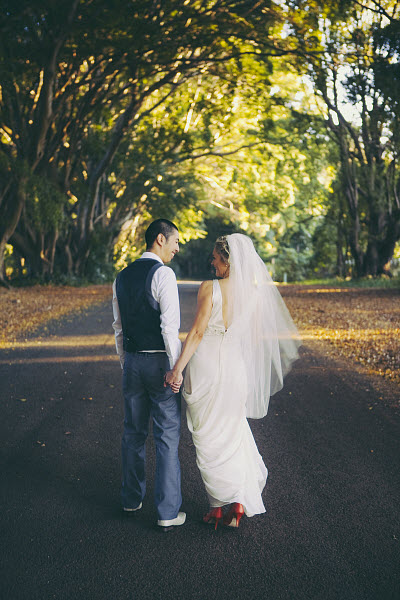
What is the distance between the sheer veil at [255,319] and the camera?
163 inches

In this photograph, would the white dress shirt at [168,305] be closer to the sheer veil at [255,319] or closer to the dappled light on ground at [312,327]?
the sheer veil at [255,319]

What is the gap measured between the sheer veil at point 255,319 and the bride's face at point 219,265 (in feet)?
0.20

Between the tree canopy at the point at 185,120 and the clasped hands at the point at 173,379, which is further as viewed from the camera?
the tree canopy at the point at 185,120

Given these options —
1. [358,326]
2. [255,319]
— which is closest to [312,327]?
A: [358,326]

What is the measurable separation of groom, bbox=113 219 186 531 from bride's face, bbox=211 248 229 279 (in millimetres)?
282

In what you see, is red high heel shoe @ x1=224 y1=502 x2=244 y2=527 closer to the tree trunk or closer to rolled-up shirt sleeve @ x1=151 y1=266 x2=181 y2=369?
rolled-up shirt sleeve @ x1=151 y1=266 x2=181 y2=369

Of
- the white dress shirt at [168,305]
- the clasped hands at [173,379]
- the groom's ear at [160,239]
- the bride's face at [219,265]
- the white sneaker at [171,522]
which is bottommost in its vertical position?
the white sneaker at [171,522]

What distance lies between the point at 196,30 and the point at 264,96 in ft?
24.0

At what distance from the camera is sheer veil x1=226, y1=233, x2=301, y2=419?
4145 millimetres

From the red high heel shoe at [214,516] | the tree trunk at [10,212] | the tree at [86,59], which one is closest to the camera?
the red high heel shoe at [214,516]

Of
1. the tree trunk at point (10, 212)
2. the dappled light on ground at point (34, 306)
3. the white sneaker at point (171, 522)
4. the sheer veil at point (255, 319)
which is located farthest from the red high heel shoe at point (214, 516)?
the tree trunk at point (10, 212)

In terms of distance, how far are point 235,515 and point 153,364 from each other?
110 cm

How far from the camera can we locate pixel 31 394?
7.52 meters

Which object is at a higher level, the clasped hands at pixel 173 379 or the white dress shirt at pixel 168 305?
the white dress shirt at pixel 168 305
